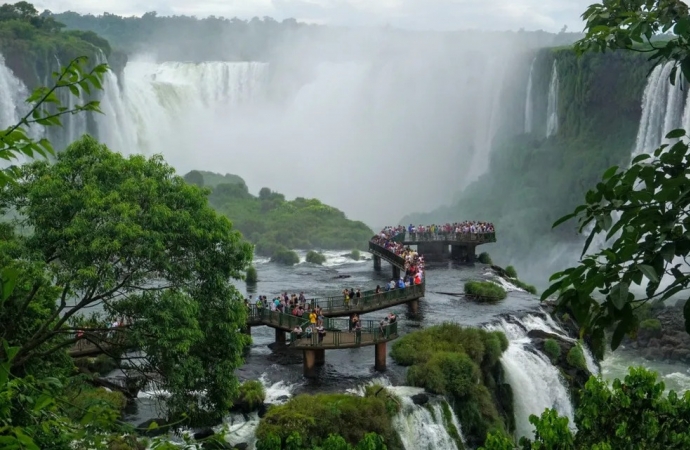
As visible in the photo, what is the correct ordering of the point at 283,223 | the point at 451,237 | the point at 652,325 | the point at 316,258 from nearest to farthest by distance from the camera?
the point at 652,325, the point at 451,237, the point at 316,258, the point at 283,223

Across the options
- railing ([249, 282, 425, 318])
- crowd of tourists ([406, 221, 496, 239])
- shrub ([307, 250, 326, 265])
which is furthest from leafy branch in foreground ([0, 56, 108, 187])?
shrub ([307, 250, 326, 265])

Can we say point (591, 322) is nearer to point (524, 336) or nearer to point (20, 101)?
point (524, 336)

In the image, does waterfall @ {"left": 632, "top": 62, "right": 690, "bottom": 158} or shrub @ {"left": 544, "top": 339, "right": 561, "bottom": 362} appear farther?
waterfall @ {"left": 632, "top": 62, "right": 690, "bottom": 158}

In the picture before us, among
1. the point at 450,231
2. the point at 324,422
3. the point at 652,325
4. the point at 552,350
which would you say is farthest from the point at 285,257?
the point at 324,422

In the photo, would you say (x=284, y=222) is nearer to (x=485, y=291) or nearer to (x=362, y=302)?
(x=485, y=291)

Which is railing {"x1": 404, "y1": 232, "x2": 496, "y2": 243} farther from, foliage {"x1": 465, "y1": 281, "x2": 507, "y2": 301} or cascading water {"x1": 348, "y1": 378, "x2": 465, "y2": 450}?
cascading water {"x1": 348, "y1": 378, "x2": 465, "y2": 450}

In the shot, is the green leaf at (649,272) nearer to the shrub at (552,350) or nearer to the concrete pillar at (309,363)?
the concrete pillar at (309,363)

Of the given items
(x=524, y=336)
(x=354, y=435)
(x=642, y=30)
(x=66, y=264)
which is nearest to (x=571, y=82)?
(x=524, y=336)
